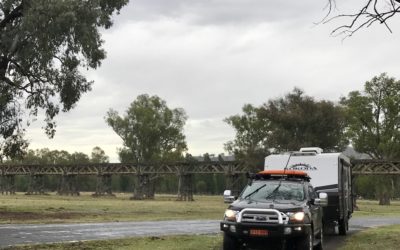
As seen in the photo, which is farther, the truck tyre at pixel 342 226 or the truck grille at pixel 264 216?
the truck tyre at pixel 342 226

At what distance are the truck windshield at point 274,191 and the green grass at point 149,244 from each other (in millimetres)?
2265

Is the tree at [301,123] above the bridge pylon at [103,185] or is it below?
above

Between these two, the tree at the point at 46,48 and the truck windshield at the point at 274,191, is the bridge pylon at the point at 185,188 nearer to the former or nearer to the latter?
the tree at the point at 46,48

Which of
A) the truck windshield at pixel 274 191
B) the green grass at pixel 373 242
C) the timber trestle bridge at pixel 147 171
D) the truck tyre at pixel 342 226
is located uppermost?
the timber trestle bridge at pixel 147 171

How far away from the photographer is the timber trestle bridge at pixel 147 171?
67.9 m

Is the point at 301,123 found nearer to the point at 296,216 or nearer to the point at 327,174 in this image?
the point at 327,174

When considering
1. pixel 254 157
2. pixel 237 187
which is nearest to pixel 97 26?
pixel 254 157

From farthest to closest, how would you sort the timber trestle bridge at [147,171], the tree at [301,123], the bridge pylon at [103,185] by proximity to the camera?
the bridge pylon at [103,185]
the timber trestle bridge at [147,171]
the tree at [301,123]

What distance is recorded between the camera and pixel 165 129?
95062 mm

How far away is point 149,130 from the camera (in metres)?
92.1

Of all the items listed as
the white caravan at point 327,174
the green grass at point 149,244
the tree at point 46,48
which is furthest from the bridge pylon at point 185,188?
the green grass at point 149,244

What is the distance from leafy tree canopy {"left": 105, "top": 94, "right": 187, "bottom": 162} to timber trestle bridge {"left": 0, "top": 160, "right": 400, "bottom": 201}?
228 inches

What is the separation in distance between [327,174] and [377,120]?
6535 cm

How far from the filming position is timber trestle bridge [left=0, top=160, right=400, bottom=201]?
6788cm
